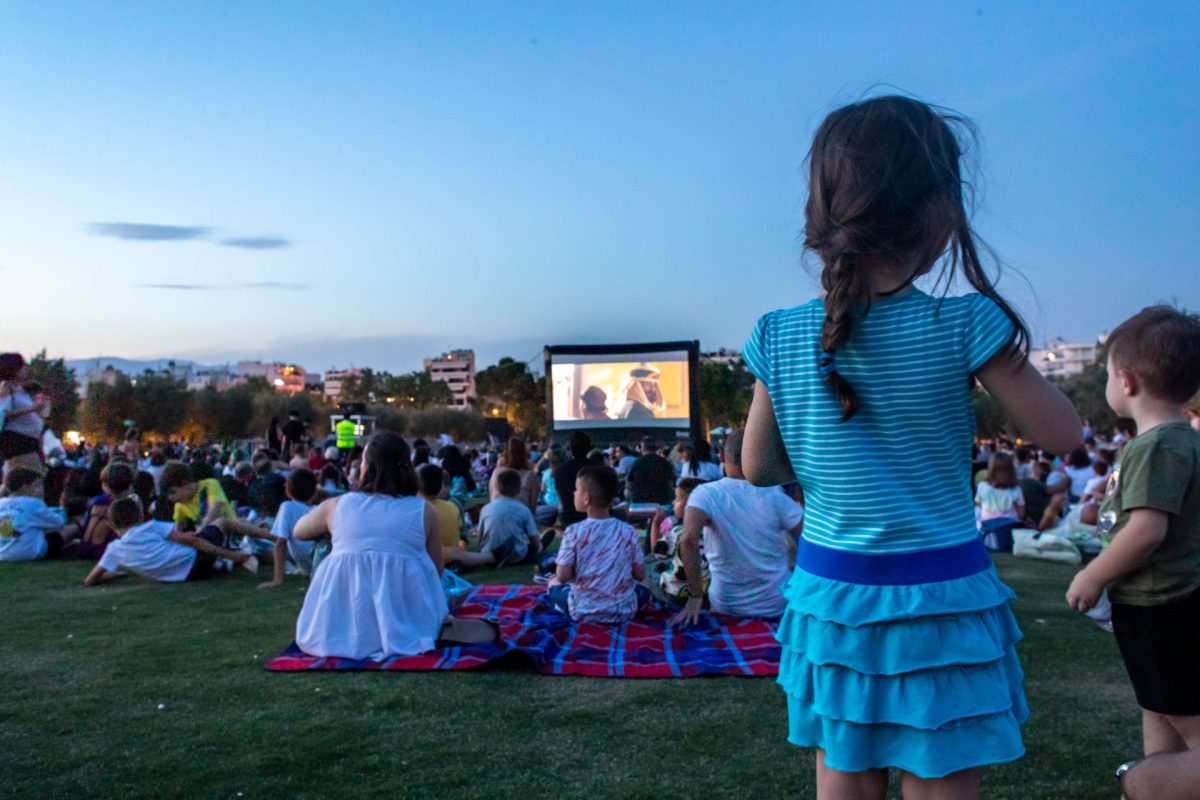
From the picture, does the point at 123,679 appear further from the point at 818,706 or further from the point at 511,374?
the point at 511,374

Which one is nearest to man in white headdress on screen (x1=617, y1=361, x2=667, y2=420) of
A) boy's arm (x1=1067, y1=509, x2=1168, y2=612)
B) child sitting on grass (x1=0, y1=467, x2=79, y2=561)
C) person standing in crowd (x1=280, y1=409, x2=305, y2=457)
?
person standing in crowd (x1=280, y1=409, x2=305, y2=457)

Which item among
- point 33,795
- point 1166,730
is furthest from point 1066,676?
point 33,795

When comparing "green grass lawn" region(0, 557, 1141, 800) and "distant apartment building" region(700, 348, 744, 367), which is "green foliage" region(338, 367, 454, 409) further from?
"green grass lawn" region(0, 557, 1141, 800)

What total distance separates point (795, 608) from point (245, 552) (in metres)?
7.97

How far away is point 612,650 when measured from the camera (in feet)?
17.8

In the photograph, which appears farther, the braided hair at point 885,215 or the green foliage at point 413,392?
the green foliage at point 413,392

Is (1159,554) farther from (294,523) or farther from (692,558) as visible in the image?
(294,523)

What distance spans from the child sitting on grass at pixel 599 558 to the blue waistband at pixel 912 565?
14.0 feet

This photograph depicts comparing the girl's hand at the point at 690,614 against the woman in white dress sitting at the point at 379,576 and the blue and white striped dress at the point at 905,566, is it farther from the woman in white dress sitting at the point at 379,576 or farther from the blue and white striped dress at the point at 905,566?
the blue and white striped dress at the point at 905,566

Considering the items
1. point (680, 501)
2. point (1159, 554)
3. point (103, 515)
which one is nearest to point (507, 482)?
point (680, 501)

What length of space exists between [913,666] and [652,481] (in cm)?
920

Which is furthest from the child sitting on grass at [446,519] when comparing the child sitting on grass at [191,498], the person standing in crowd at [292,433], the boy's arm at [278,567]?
the person standing in crowd at [292,433]

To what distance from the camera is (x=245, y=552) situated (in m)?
8.92

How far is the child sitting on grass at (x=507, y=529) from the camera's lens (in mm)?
9453
